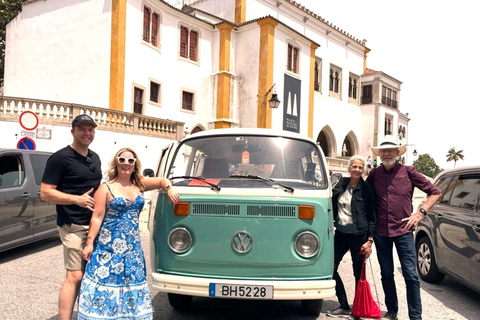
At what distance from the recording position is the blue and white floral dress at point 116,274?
10.4 ft

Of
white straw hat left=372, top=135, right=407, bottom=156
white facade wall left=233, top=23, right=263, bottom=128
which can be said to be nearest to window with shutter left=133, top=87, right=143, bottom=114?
white facade wall left=233, top=23, right=263, bottom=128

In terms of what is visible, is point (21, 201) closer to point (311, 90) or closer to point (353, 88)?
point (311, 90)

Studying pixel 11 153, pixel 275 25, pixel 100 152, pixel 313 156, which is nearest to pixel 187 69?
pixel 275 25

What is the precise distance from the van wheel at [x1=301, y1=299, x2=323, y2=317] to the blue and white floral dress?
6.38 ft

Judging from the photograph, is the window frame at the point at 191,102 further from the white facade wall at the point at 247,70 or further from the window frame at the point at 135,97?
the white facade wall at the point at 247,70

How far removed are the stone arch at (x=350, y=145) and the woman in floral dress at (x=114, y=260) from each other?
36.8 meters

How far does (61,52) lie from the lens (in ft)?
73.8

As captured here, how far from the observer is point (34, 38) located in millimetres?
23484

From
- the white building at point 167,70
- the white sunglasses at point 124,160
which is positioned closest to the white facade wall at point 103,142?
the white building at point 167,70

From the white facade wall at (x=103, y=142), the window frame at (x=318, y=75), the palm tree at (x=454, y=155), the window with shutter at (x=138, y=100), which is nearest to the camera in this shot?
the white facade wall at (x=103, y=142)

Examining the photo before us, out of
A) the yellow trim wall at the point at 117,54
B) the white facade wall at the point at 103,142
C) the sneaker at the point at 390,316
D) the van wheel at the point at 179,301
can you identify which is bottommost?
the sneaker at the point at 390,316

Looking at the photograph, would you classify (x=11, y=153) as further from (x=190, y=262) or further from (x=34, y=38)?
(x=34, y=38)

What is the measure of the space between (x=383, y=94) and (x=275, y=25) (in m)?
18.4

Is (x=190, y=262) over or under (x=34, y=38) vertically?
under
